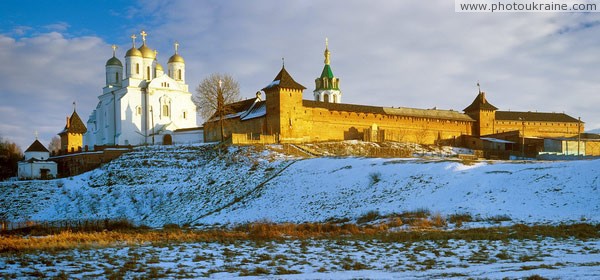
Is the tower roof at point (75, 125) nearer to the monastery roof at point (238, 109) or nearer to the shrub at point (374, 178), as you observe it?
the monastery roof at point (238, 109)

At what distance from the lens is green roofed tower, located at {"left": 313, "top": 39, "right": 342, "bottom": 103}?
287 ft

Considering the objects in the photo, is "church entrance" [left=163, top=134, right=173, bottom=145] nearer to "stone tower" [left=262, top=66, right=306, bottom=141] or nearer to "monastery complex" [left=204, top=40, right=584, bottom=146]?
"monastery complex" [left=204, top=40, right=584, bottom=146]

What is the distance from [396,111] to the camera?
64.1 metres

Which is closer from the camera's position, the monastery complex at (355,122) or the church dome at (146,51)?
the monastery complex at (355,122)

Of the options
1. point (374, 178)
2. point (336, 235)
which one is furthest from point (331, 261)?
point (374, 178)

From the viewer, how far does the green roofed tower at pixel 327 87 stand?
8744cm

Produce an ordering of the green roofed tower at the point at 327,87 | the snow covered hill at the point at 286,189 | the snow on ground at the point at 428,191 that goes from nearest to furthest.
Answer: the snow on ground at the point at 428,191, the snow covered hill at the point at 286,189, the green roofed tower at the point at 327,87

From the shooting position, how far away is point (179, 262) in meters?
14.1

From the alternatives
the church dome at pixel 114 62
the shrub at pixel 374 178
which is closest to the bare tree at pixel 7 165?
the church dome at pixel 114 62

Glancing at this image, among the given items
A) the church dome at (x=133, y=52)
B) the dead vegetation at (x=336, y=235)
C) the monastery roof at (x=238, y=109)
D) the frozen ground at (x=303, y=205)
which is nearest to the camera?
the frozen ground at (x=303, y=205)

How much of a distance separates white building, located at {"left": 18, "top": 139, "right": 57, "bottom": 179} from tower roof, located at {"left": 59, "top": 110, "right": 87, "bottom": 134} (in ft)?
→ 35.6

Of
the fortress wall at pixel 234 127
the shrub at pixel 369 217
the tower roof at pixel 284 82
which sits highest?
the tower roof at pixel 284 82

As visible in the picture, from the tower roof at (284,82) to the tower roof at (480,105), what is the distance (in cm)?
2810

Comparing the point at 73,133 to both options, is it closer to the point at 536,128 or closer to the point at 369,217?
the point at 369,217
